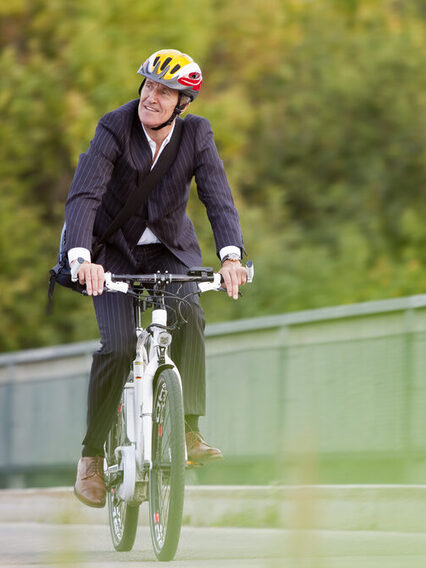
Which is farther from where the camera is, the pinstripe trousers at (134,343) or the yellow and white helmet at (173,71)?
the pinstripe trousers at (134,343)

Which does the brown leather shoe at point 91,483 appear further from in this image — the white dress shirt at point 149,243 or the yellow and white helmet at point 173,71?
the yellow and white helmet at point 173,71

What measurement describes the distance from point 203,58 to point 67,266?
62.2ft

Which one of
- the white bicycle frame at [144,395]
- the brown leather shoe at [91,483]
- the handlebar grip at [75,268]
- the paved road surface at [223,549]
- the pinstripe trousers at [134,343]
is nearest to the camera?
the paved road surface at [223,549]

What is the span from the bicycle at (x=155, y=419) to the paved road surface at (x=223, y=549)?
0.79ft

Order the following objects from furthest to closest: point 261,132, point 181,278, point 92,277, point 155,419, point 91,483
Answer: point 261,132 → point 91,483 → point 155,419 → point 181,278 → point 92,277

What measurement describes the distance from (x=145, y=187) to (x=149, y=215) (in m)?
0.13

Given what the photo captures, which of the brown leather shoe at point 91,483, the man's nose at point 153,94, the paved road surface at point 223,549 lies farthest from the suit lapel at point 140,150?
the paved road surface at point 223,549

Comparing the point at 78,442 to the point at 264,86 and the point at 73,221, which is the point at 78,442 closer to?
the point at 73,221

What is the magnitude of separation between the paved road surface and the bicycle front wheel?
0.42 feet

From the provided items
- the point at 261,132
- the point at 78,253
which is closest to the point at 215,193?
the point at 78,253

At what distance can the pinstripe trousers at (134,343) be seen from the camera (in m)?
5.36

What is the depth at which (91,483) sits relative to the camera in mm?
5590

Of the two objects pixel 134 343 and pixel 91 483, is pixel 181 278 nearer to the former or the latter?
pixel 134 343

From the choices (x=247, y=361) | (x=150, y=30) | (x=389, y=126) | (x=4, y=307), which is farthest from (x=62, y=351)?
(x=389, y=126)
